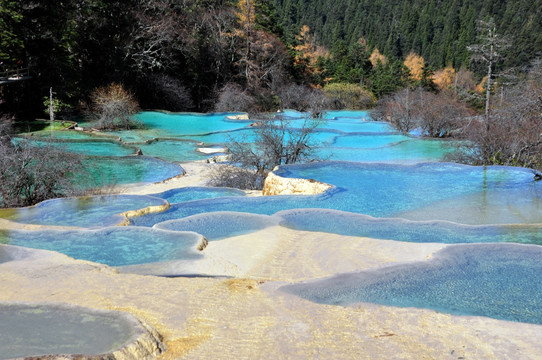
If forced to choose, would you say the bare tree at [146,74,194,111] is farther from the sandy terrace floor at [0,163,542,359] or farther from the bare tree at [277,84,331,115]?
the sandy terrace floor at [0,163,542,359]

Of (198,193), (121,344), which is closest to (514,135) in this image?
(198,193)

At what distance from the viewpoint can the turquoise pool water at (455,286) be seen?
4754 mm

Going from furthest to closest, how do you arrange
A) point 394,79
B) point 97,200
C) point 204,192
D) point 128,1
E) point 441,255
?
point 394,79 → point 128,1 → point 204,192 → point 97,200 → point 441,255

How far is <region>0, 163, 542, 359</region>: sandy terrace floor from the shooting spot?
155 inches

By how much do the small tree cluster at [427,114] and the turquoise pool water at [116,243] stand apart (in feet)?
40.5

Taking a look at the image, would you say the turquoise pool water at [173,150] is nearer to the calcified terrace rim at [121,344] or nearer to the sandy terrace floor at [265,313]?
the sandy terrace floor at [265,313]

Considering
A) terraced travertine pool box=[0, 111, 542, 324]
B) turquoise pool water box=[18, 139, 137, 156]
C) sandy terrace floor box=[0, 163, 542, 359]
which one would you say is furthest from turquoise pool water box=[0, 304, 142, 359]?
turquoise pool water box=[18, 139, 137, 156]

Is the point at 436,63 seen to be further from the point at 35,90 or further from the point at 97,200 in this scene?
the point at 97,200

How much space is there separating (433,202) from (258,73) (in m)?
21.2

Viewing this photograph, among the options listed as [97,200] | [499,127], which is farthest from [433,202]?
[97,200]

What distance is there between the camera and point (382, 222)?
7.28 m

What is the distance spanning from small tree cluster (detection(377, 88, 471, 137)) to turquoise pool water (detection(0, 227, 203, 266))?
12331 mm

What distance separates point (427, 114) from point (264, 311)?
15101 millimetres

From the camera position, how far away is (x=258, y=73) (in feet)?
94.7
